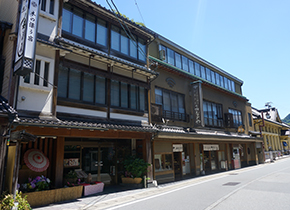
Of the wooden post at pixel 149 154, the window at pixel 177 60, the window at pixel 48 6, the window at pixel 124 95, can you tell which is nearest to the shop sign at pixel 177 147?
the wooden post at pixel 149 154

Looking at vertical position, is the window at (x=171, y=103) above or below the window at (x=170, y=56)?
below

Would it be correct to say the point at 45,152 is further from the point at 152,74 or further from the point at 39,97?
the point at 152,74

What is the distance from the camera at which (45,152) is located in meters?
10.4

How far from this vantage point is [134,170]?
12.9 meters

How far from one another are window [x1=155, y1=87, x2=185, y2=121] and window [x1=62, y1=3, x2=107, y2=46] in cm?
620

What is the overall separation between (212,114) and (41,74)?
18.3m

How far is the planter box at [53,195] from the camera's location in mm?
8398

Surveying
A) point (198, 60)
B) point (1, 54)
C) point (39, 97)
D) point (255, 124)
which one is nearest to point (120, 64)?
point (39, 97)

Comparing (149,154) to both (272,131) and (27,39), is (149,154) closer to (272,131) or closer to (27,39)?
(27,39)

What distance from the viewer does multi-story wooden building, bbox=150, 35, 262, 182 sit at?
52.0 ft

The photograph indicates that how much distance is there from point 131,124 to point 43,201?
6234 mm

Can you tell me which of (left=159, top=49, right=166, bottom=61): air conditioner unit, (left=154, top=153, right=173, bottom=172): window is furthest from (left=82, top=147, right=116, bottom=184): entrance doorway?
(left=159, top=49, right=166, bottom=61): air conditioner unit

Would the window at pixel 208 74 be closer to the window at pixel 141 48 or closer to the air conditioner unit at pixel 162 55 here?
the air conditioner unit at pixel 162 55

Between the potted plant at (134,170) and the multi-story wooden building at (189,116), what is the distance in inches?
77.7
